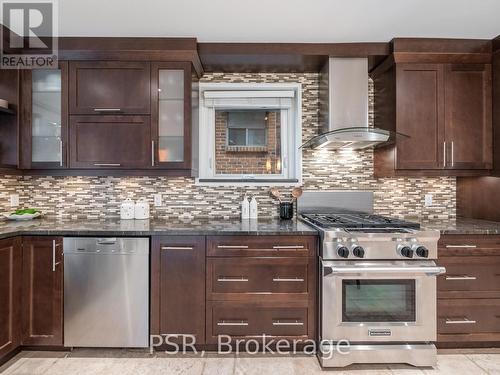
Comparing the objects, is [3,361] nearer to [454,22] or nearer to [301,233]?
[301,233]

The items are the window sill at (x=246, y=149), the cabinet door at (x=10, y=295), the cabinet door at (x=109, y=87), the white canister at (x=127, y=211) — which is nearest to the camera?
the cabinet door at (x=10, y=295)

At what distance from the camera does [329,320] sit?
2170mm

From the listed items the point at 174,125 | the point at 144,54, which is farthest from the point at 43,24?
the point at 174,125

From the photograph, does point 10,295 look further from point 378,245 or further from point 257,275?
point 378,245

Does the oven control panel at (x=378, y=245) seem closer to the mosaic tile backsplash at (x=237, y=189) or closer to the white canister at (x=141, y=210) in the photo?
the mosaic tile backsplash at (x=237, y=189)

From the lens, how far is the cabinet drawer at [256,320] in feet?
7.46

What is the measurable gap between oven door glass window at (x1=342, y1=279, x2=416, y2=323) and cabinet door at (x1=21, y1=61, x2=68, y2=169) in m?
2.51

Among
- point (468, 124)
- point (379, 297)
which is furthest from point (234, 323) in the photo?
point (468, 124)

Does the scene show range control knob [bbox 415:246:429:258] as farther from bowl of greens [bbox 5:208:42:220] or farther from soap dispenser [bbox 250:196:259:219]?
bowl of greens [bbox 5:208:42:220]

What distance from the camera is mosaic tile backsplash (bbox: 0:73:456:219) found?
2936 millimetres

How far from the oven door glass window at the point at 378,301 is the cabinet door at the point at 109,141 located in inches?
74.5

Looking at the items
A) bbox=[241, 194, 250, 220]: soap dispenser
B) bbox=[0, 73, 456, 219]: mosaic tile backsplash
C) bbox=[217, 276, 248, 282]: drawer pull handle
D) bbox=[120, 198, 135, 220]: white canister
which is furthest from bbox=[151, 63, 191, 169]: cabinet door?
bbox=[217, 276, 248, 282]: drawer pull handle

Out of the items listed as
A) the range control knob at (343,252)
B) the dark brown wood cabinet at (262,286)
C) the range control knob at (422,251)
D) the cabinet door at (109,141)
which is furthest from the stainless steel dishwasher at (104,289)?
the range control knob at (422,251)

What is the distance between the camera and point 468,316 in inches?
90.5
